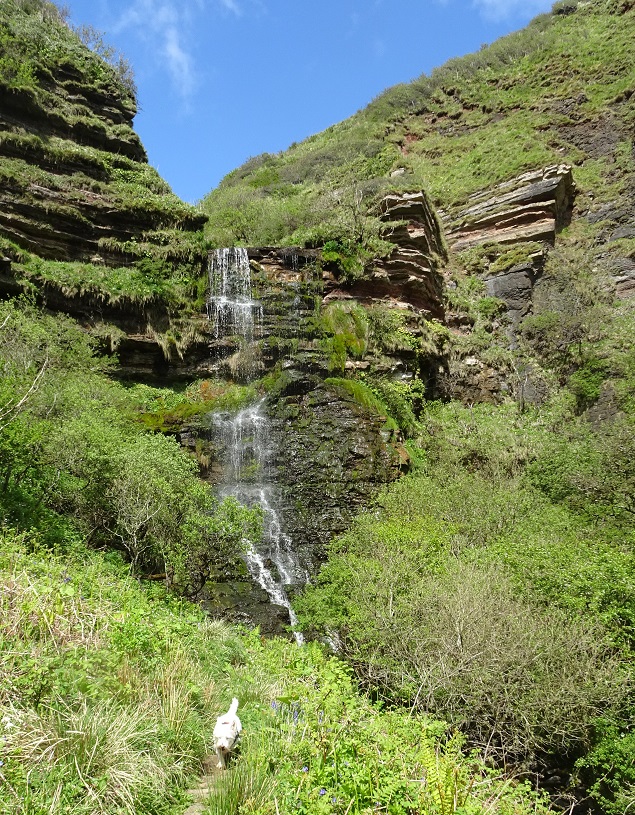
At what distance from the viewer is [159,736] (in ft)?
14.6

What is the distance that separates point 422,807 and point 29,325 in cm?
1503

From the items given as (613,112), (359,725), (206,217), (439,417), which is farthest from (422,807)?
(613,112)

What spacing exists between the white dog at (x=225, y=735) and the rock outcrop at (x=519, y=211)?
28.8 metres

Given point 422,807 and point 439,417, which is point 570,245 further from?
point 422,807

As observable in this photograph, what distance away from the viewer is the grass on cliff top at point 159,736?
11.9ft

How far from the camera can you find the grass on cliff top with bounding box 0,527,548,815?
143 inches

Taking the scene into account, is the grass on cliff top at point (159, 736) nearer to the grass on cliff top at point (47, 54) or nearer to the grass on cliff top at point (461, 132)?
the grass on cliff top at point (461, 132)

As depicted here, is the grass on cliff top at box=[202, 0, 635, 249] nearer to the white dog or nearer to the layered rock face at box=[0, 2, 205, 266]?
the layered rock face at box=[0, 2, 205, 266]

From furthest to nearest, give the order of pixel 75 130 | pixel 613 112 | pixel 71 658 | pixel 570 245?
pixel 613 112 → pixel 570 245 → pixel 75 130 → pixel 71 658

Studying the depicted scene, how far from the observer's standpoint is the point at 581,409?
22266 millimetres

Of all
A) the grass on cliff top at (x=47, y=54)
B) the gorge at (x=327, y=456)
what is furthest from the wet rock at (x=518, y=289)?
the grass on cliff top at (x=47, y=54)

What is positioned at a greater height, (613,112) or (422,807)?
(613,112)

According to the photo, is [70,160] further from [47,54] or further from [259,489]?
[259,489]

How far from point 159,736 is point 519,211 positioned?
101ft
